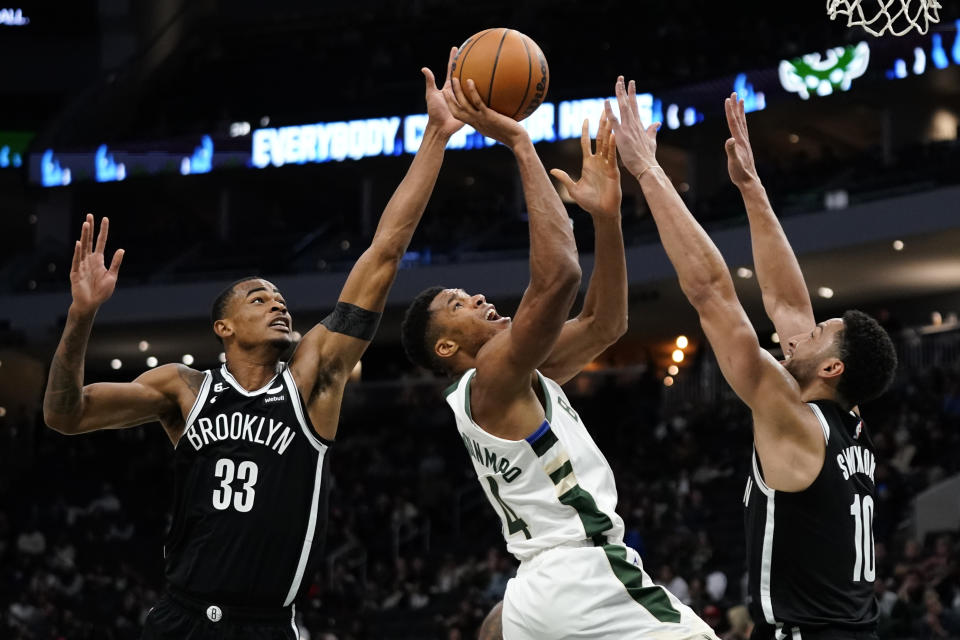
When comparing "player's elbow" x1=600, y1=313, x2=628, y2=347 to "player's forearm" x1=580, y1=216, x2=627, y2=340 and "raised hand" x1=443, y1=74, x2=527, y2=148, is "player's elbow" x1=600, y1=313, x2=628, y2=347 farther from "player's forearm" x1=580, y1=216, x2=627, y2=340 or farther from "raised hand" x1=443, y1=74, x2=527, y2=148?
"raised hand" x1=443, y1=74, x2=527, y2=148

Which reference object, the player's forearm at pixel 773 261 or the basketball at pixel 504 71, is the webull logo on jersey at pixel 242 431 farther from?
the player's forearm at pixel 773 261

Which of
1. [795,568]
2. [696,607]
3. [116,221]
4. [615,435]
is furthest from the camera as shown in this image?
[116,221]

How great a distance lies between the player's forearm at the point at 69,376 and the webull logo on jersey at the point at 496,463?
1.46m

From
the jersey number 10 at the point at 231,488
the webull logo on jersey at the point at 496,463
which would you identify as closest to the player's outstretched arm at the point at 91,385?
the jersey number 10 at the point at 231,488

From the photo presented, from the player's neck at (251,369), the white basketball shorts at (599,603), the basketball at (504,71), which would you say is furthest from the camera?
the player's neck at (251,369)

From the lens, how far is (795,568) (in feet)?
14.6

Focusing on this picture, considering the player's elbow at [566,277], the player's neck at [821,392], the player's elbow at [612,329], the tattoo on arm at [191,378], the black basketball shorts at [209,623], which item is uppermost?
the player's elbow at [566,277]

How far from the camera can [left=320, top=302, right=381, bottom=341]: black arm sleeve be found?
516cm

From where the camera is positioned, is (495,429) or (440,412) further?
(440,412)

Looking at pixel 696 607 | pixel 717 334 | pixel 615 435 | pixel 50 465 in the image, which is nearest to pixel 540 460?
pixel 717 334

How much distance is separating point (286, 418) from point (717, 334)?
164 cm

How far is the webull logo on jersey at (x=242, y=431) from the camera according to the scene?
4.95m

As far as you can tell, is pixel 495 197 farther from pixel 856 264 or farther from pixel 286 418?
pixel 286 418

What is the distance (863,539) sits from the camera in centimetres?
453
